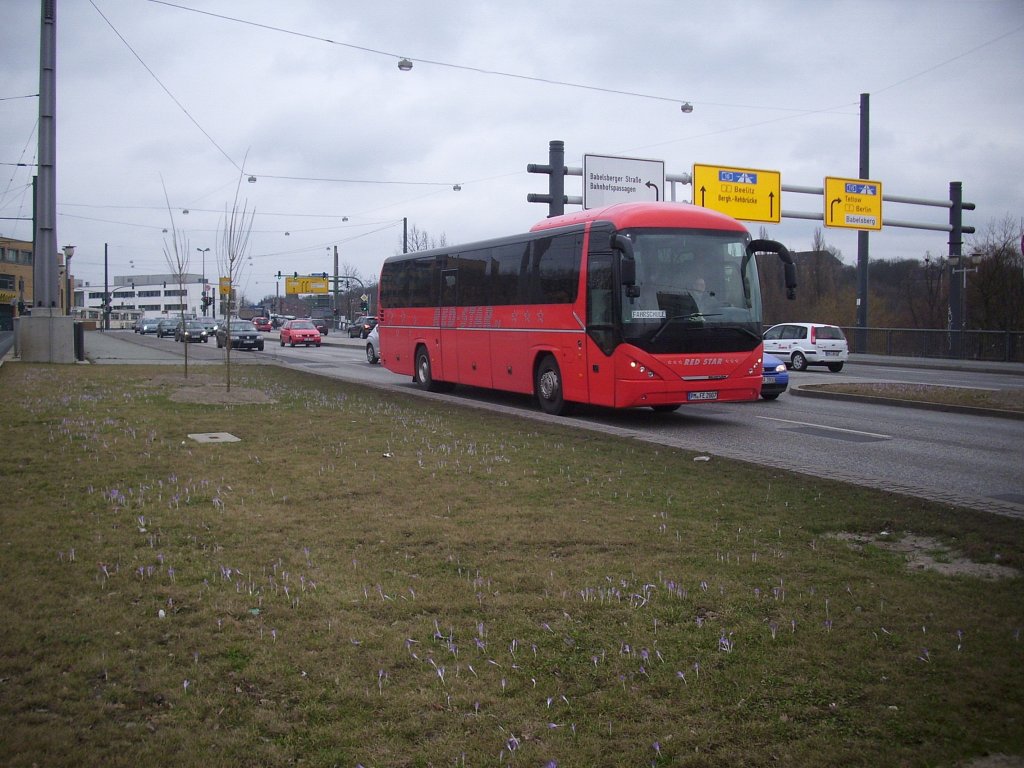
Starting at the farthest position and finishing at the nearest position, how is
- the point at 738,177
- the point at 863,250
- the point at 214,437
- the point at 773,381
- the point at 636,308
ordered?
the point at 863,250
the point at 738,177
the point at 773,381
the point at 636,308
the point at 214,437

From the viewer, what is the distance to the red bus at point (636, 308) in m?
14.3

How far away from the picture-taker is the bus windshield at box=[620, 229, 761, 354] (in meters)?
14.3

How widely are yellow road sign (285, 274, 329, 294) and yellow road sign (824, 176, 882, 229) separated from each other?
3738 inches

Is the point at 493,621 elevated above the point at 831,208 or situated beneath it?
situated beneath

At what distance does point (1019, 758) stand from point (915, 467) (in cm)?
784

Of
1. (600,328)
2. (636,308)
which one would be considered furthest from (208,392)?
(636,308)

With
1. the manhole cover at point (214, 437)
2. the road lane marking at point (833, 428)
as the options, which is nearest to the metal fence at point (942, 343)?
the road lane marking at point (833, 428)

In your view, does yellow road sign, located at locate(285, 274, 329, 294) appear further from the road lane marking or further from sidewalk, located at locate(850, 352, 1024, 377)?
the road lane marking

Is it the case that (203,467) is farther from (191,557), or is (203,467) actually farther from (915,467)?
(915,467)

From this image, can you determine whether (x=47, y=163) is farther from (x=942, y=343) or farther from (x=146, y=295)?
(x=146, y=295)

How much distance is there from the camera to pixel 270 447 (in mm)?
10469

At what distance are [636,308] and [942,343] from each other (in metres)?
29.6

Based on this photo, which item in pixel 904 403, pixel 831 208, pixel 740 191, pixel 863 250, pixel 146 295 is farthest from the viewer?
pixel 146 295

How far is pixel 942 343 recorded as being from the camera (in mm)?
39000
